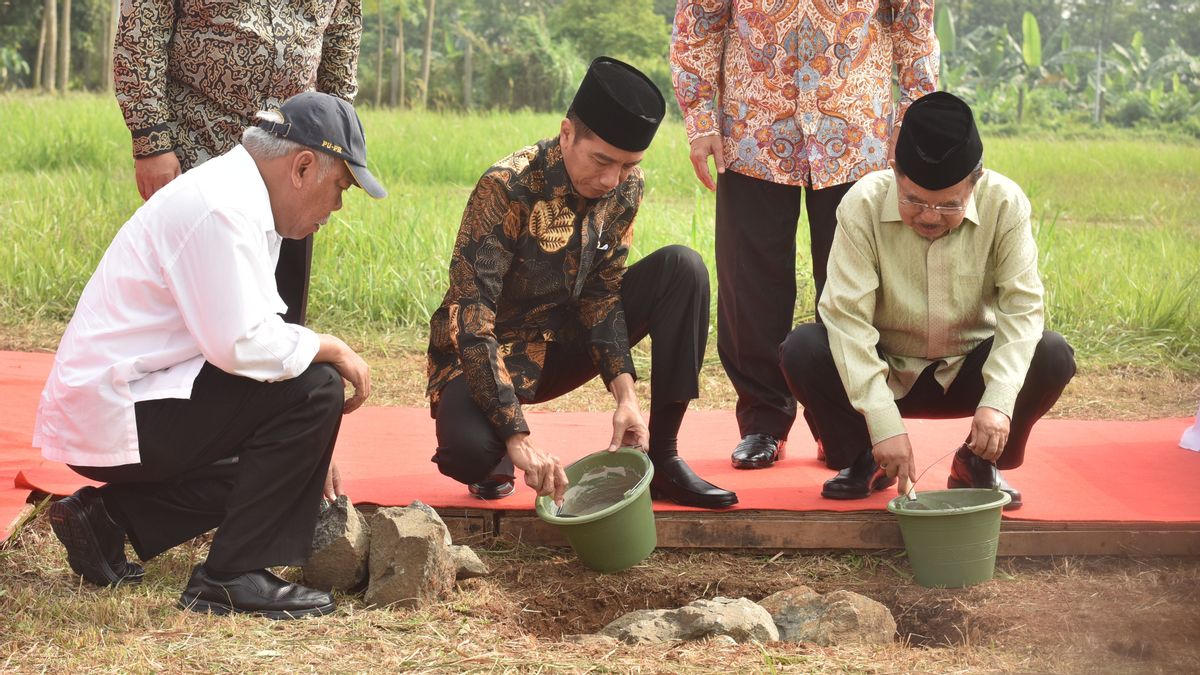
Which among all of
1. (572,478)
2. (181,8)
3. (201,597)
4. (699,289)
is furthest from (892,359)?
(181,8)

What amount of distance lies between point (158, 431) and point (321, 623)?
52cm

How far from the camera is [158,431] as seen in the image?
2396mm

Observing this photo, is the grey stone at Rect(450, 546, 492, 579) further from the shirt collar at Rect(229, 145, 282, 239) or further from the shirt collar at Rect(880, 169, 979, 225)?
the shirt collar at Rect(880, 169, 979, 225)

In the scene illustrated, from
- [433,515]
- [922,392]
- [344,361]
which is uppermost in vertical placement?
[344,361]

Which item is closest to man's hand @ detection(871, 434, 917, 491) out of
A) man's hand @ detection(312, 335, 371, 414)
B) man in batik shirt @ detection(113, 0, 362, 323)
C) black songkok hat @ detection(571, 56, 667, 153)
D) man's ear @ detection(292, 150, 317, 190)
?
black songkok hat @ detection(571, 56, 667, 153)

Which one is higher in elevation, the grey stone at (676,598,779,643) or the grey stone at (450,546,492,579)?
the grey stone at (676,598,779,643)

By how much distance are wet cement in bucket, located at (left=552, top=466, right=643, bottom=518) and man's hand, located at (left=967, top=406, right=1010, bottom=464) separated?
0.82 m

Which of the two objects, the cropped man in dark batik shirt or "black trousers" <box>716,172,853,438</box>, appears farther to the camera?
"black trousers" <box>716,172,853,438</box>

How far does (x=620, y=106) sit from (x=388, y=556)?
1.12 m

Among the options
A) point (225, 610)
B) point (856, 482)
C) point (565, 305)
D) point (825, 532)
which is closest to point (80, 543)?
point (225, 610)

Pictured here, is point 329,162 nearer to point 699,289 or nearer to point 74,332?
point 74,332

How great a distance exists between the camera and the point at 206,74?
2.93m

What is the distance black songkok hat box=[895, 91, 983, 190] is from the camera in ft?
8.66

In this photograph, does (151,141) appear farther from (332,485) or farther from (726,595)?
Result: (726,595)
